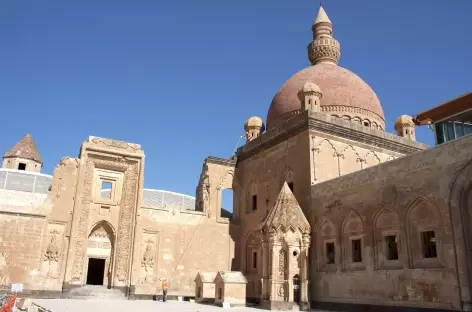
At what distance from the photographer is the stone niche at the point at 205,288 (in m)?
19.9

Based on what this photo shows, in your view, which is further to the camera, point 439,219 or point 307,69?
point 307,69

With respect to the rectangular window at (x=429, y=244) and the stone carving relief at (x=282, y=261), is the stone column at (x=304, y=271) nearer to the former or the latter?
the stone carving relief at (x=282, y=261)

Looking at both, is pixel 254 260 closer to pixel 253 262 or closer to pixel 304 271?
pixel 253 262

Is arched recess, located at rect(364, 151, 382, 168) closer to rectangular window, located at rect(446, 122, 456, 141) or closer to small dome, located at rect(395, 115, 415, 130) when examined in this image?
small dome, located at rect(395, 115, 415, 130)

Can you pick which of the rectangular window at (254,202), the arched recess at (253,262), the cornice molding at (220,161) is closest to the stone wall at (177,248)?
the arched recess at (253,262)

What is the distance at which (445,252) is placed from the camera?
12.8m

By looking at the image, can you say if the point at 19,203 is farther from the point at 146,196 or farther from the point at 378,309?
the point at 378,309

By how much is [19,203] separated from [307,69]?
17.3 m

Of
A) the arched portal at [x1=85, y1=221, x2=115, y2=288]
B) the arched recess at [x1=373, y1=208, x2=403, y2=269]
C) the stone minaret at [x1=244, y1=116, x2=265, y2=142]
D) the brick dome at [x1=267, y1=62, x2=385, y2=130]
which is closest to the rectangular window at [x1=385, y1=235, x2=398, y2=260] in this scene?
the arched recess at [x1=373, y1=208, x2=403, y2=269]

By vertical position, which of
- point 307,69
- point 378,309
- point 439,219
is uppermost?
point 307,69

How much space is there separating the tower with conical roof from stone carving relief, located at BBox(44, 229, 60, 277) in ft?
67.0

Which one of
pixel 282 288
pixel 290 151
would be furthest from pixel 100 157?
pixel 282 288

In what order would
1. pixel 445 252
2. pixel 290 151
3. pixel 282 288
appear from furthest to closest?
1. pixel 290 151
2. pixel 282 288
3. pixel 445 252

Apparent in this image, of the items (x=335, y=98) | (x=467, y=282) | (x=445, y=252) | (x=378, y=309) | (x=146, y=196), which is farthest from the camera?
(x=146, y=196)
